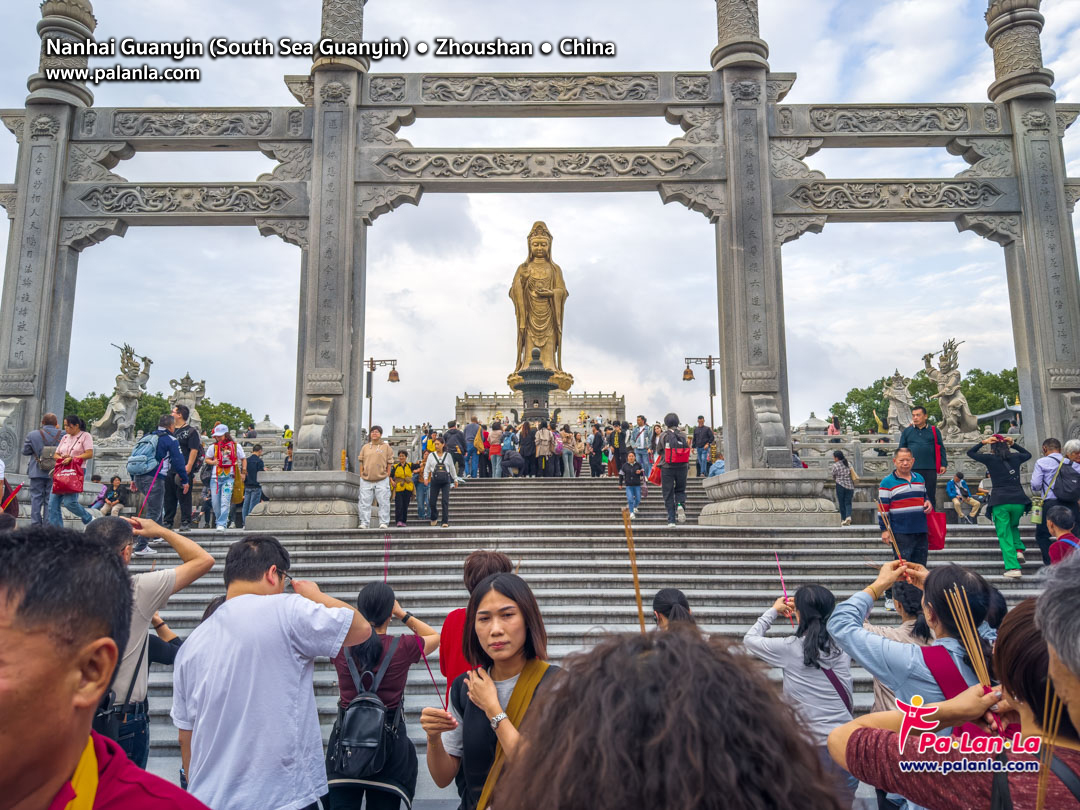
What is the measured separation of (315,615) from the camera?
8.44 feet

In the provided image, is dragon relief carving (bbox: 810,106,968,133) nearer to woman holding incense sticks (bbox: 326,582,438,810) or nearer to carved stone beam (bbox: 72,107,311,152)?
carved stone beam (bbox: 72,107,311,152)

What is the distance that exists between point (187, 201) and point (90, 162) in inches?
66.9

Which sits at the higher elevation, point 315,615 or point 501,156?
point 501,156

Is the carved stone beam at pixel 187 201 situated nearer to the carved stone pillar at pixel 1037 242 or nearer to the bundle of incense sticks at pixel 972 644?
the carved stone pillar at pixel 1037 242

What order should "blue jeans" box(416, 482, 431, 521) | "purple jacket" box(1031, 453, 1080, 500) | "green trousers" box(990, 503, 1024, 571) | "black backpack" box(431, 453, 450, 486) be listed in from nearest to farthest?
1. "purple jacket" box(1031, 453, 1080, 500)
2. "green trousers" box(990, 503, 1024, 571)
3. "black backpack" box(431, 453, 450, 486)
4. "blue jeans" box(416, 482, 431, 521)

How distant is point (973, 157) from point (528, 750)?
13328mm

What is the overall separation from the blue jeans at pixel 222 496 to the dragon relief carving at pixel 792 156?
930 cm

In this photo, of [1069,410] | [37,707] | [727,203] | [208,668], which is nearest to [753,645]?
[208,668]

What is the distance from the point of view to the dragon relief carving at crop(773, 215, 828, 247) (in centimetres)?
1144

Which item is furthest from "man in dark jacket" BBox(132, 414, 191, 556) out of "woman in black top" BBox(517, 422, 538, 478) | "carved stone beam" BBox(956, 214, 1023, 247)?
"carved stone beam" BBox(956, 214, 1023, 247)

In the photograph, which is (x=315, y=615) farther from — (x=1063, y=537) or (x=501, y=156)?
(x=501, y=156)

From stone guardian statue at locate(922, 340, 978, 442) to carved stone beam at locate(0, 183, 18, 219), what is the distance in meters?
19.0

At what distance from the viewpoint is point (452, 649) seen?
327 centimetres

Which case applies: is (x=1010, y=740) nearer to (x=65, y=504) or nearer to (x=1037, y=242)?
(x=65, y=504)
